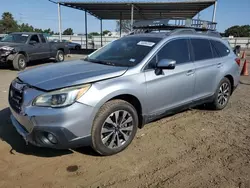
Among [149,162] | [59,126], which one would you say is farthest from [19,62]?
[149,162]

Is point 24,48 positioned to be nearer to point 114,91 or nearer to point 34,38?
point 34,38

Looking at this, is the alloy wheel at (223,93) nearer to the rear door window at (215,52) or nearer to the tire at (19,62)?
the rear door window at (215,52)

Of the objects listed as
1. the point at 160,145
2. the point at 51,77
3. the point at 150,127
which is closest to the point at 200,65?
the point at 150,127

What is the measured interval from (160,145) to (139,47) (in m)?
1.67

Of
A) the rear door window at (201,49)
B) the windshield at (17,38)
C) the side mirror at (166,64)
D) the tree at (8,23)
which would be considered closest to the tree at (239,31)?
the tree at (8,23)

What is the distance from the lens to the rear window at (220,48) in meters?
5.18

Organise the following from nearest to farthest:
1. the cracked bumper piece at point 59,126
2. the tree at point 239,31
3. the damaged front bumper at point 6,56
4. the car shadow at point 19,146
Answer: the cracked bumper piece at point 59,126, the car shadow at point 19,146, the damaged front bumper at point 6,56, the tree at point 239,31

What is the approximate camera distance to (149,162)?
325 centimetres

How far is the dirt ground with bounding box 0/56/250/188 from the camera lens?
9.31 feet

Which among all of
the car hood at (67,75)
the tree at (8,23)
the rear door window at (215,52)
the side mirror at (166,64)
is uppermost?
the tree at (8,23)

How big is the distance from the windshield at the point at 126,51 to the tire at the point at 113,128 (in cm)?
74

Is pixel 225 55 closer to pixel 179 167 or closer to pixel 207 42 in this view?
pixel 207 42

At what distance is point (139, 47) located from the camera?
159 inches

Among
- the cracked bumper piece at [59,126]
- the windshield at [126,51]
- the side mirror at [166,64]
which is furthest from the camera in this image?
the windshield at [126,51]
